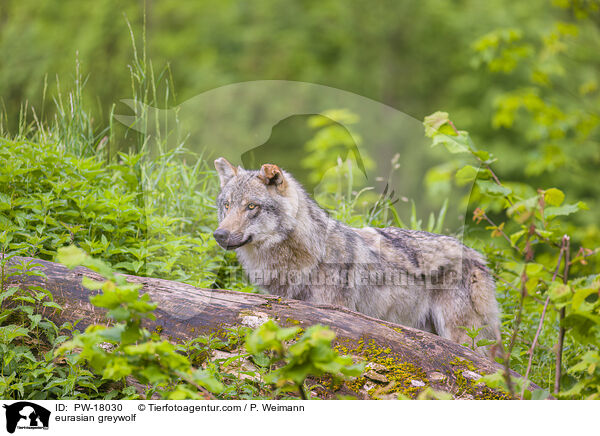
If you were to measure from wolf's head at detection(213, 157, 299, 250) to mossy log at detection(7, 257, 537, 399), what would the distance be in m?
0.51

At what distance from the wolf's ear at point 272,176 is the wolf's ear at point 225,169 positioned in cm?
28

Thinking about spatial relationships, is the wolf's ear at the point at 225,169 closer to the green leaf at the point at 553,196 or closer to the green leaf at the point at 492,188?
the green leaf at the point at 492,188

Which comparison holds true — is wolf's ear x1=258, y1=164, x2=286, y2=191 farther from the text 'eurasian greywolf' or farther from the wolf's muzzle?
the wolf's muzzle

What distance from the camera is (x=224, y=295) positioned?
11.4 ft

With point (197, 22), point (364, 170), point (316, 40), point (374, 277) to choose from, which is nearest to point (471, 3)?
point (316, 40)

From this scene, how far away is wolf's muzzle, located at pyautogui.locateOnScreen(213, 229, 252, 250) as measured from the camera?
3626 mm

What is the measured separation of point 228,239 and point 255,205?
13.6 inches

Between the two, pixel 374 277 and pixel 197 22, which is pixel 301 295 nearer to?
pixel 374 277

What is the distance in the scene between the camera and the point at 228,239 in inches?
144

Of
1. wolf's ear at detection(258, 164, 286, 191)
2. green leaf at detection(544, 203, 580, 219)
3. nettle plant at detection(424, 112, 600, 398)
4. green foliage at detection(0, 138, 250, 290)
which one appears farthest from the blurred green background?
green leaf at detection(544, 203, 580, 219)

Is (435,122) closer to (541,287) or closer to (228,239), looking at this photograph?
(541,287)
